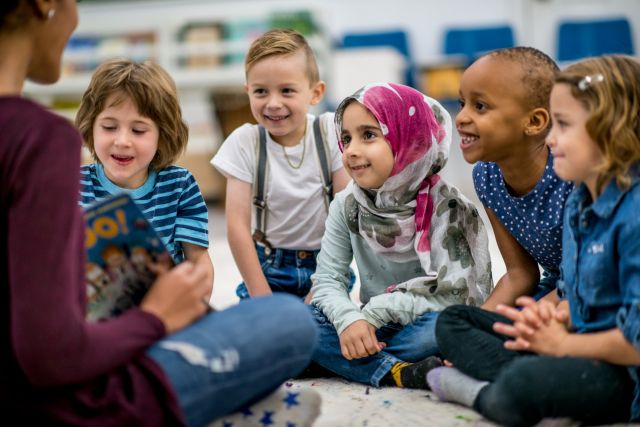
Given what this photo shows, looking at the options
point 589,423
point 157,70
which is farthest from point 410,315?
point 157,70

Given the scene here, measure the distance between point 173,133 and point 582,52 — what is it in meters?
4.66

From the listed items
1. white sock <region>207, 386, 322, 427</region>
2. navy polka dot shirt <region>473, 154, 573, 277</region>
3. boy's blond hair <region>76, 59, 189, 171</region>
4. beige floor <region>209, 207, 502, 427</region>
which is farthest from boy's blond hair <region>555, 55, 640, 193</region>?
boy's blond hair <region>76, 59, 189, 171</region>

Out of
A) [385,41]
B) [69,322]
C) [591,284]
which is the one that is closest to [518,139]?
[591,284]

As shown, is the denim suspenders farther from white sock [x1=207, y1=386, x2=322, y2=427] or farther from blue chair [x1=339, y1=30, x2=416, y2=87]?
blue chair [x1=339, y1=30, x2=416, y2=87]

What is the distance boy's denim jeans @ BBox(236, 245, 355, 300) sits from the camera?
1986 mm

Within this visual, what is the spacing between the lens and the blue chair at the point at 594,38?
5.53 meters

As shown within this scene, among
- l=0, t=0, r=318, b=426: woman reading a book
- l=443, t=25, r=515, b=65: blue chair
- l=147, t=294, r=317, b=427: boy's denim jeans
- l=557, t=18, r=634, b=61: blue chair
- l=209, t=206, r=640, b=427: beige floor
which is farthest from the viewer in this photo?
l=443, t=25, r=515, b=65: blue chair

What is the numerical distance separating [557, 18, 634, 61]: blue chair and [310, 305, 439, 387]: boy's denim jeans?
4489 mm

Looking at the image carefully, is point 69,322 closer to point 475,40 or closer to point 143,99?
point 143,99

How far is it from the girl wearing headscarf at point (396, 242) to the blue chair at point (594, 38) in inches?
171

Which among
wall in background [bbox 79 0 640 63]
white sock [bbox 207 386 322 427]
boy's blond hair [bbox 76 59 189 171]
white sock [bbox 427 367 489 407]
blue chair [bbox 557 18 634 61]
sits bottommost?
white sock [bbox 427 367 489 407]

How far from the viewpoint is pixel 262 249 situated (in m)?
2.02

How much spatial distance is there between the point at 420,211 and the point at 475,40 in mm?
4491

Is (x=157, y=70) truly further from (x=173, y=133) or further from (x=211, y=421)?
(x=211, y=421)
